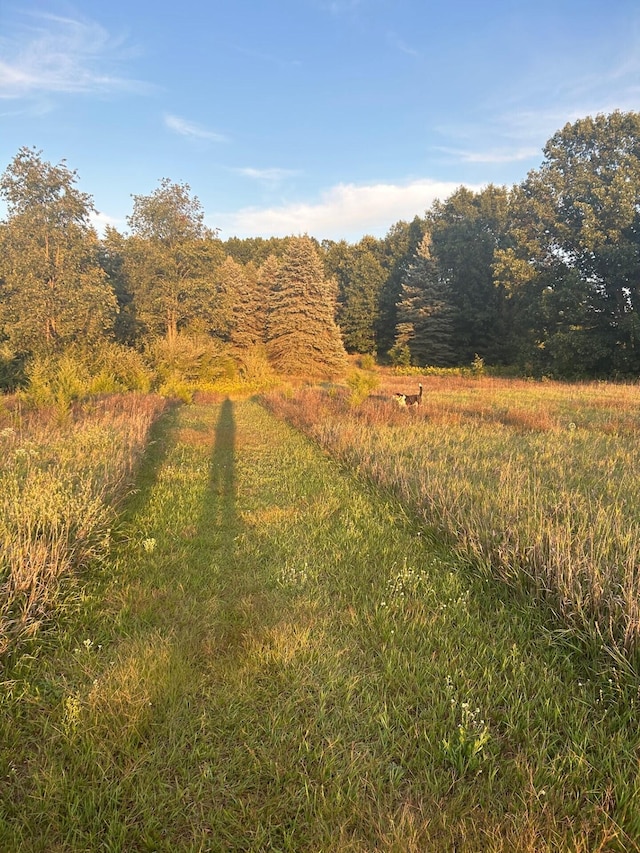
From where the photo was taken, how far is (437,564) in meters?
4.16

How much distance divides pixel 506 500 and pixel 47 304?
21736 mm

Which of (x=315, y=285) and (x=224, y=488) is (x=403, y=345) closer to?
(x=315, y=285)

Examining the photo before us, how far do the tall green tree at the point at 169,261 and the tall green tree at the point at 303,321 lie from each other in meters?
6.95

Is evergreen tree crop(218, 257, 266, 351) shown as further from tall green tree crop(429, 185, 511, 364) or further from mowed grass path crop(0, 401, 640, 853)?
mowed grass path crop(0, 401, 640, 853)

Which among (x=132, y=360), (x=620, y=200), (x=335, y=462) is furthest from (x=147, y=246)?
(x=620, y=200)

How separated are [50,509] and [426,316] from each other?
3940 cm

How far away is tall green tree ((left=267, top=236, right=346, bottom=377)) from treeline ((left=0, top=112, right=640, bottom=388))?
0.37ft

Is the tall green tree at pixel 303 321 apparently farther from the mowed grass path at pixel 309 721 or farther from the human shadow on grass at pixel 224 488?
the mowed grass path at pixel 309 721

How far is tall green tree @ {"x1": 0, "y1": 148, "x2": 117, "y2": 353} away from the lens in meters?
19.4

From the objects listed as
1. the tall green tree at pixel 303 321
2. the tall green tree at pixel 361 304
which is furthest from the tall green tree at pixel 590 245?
the tall green tree at pixel 361 304

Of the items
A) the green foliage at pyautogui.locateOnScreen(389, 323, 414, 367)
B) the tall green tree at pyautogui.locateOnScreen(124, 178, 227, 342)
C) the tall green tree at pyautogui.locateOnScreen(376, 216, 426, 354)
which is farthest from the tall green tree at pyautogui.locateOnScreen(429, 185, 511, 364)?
the tall green tree at pyautogui.locateOnScreen(124, 178, 227, 342)

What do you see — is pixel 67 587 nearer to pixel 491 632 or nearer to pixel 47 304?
pixel 491 632

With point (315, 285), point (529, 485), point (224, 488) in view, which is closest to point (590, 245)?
point (315, 285)

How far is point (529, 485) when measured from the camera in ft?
18.9
